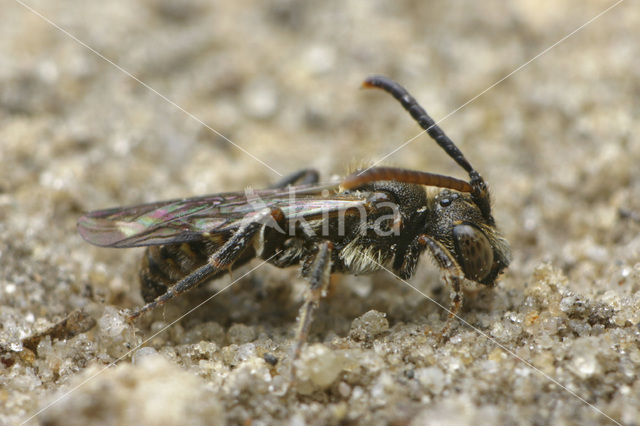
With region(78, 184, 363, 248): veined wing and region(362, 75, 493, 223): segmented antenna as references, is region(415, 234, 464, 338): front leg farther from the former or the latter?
region(78, 184, 363, 248): veined wing

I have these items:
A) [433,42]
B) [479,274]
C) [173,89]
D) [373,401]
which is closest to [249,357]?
[373,401]

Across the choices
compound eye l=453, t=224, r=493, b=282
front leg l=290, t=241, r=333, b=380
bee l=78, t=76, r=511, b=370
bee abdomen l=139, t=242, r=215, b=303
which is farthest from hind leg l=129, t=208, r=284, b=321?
compound eye l=453, t=224, r=493, b=282

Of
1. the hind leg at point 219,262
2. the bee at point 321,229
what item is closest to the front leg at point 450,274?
the bee at point 321,229

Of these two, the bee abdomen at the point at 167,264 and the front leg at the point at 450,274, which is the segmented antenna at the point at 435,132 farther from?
the bee abdomen at the point at 167,264

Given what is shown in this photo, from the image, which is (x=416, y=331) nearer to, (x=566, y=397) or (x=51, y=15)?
(x=566, y=397)

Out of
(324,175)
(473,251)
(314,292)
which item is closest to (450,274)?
(473,251)
